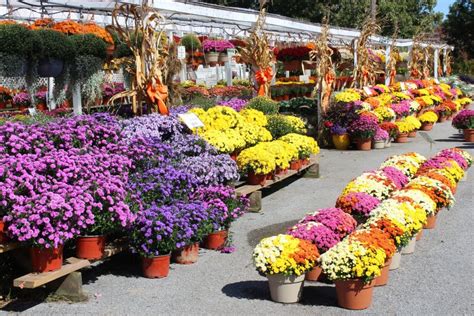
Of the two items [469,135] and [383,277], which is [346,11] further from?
[383,277]

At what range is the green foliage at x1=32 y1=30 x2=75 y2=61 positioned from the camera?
22.9ft

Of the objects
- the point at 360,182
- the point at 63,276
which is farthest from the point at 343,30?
the point at 63,276

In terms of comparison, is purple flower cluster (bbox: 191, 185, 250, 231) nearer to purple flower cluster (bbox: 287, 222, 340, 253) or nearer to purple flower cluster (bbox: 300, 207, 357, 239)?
purple flower cluster (bbox: 300, 207, 357, 239)

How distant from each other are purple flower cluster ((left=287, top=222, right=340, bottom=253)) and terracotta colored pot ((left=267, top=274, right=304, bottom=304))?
0.36 metres

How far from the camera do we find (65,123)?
5938mm

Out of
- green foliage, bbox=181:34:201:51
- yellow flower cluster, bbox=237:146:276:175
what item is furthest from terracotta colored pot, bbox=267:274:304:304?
green foliage, bbox=181:34:201:51

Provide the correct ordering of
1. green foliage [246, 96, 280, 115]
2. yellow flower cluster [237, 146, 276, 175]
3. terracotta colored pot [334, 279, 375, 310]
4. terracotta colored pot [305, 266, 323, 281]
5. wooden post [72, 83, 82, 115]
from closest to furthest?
terracotta colored pot [334, 279, 375, 310], terracotta colored pot [305, 266, 323, 281], yellow flower cluster [237, 146, 276, 175], wooden post [72, 83, 82, 115], green foliage [246, 96, 280, 115]

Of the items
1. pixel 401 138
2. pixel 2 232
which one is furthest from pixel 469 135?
pixel 2 232

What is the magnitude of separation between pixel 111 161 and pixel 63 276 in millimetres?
1206

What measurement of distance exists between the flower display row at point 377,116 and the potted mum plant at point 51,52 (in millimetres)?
7217

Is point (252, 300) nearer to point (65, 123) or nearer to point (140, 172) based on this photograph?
point (140, 172)

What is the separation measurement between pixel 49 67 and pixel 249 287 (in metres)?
3.72

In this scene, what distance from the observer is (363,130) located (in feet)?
42.6

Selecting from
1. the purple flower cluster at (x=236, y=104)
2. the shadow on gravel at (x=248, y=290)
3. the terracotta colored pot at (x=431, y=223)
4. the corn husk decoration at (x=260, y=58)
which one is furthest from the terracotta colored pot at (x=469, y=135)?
the shadow on gravel at (x=248, y=290)
